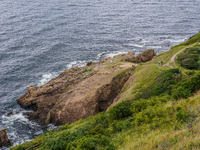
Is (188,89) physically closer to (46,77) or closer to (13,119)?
(13,119)

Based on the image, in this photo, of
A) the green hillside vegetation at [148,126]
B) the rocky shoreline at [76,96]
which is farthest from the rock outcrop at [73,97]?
the green hillside vegetation at [148,126]

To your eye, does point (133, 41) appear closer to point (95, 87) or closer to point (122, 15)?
point (122, 15)

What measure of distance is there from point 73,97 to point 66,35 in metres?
44.1

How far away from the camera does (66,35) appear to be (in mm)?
75000

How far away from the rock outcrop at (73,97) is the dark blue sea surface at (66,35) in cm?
310

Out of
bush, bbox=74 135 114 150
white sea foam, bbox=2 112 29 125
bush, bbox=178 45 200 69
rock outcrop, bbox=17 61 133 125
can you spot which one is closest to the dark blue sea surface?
white sea foam, bbox=2 112 29 125

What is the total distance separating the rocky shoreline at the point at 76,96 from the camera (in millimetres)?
34969

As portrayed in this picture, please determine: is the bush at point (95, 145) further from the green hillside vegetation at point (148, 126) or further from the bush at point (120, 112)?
the bush at point (120, 112)

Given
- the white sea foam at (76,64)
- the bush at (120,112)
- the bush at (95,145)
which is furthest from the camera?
the white sea foam at (76,64)

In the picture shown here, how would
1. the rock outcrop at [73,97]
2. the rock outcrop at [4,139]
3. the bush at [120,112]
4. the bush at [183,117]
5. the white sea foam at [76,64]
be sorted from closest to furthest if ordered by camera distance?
1. the bush at [183,117]
2. the bush at [120,112]
3. the rock outcrop at [4,139]
4. the rock outcrop at [73,97]
5. the white sea foam at [76,64]

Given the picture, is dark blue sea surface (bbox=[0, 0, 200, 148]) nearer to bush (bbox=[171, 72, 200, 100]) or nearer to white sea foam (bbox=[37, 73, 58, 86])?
white sea foam (bbox=[37, 73, 58, 86])

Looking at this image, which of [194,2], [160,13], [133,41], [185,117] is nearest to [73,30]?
[133,41]

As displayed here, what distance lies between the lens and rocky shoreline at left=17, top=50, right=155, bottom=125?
35.0m

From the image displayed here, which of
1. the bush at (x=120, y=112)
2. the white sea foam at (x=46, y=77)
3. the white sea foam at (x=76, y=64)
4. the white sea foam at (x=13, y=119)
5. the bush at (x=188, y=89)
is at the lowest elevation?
the white sea foam at (x=13, y=119)
